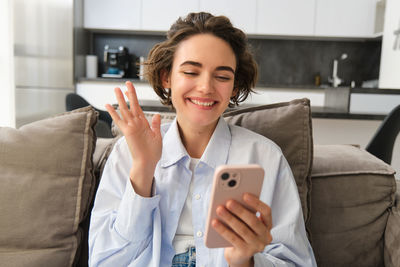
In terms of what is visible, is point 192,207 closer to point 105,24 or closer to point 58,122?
point 58,122

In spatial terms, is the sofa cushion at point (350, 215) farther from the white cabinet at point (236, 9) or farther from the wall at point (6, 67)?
the white cabinet at point (236, 9)

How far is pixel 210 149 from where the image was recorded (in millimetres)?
1096

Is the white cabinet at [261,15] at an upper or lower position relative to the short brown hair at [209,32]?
upper

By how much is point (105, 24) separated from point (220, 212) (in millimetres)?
4419

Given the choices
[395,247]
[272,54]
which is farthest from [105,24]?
[395,247]

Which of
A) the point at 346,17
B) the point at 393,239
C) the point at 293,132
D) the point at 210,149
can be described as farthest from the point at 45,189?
the point at 346,17

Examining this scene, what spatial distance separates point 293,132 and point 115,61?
398 cm

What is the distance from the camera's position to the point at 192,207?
40.8 inches

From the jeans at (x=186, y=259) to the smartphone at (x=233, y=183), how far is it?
0.35 meters

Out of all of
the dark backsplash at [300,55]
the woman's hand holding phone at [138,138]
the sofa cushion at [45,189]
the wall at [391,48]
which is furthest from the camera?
the dark backsplash at [300,55]

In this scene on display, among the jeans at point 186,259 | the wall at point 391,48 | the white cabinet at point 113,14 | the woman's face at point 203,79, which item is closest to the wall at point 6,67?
the white cabinet at point 113,14

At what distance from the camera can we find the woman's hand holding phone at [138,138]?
0.91 meters

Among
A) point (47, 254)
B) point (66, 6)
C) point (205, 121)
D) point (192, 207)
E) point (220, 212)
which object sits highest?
point (66, 6)

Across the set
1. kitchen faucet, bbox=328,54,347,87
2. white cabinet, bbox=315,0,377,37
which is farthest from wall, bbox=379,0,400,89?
kitchen faucet, bbox=328,54,347,87
